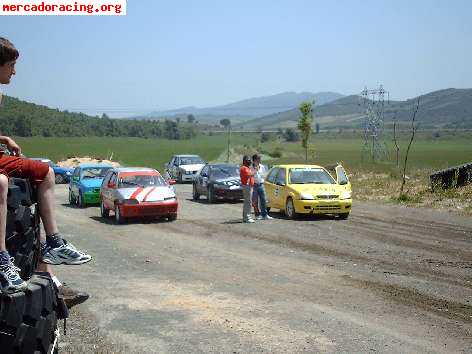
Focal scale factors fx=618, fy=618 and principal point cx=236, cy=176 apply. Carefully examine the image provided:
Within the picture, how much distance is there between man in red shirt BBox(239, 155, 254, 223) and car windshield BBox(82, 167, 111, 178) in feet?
27.2

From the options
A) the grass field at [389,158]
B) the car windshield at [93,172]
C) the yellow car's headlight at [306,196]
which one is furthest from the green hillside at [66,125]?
the yellow car's headlight at [306,196]

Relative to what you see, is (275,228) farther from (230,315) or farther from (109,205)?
(230,315)

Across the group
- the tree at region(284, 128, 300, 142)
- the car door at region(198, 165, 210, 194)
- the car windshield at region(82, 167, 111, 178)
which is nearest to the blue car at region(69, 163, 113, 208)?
the car windshield at region(82, 167, 111, 178)

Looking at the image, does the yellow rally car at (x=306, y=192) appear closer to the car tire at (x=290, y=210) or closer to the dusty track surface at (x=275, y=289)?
→ the car tire at (x=290, y=210)

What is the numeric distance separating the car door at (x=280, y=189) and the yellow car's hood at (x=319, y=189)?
0.41 meters

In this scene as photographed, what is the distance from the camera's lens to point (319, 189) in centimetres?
1816

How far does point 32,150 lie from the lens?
267ft

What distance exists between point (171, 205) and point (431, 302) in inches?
432

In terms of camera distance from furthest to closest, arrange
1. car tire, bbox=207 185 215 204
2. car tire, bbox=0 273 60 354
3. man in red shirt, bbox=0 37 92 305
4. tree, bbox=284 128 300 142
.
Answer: tree, bbox=284 128 300 142
car tire, bbox=207 185 215 204
man in red shirt, bbox=0 37 92 305
car tire, bbox=0 273 60 354

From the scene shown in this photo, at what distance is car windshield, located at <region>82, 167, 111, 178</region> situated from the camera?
78.7ft

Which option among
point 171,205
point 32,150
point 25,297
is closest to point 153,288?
point 25,297

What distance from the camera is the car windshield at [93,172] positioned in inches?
944

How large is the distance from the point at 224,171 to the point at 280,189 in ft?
20.8

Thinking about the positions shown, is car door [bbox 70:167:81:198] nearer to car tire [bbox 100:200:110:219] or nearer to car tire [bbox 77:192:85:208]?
car tire [bbox 77:192:85:208]
